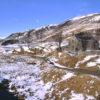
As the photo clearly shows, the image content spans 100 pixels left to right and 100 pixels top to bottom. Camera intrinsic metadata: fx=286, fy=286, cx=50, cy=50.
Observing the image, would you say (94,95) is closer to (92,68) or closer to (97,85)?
(97,85)

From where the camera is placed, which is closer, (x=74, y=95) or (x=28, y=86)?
(x=74, y=95)

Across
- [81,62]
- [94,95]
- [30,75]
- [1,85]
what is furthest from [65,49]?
[94,95]

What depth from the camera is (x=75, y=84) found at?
205 ft

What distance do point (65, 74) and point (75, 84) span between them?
9000 mm

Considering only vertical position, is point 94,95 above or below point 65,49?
below

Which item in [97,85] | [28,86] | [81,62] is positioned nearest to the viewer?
[97,85]

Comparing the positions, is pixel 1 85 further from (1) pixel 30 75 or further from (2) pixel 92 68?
(2) pixel 92 68

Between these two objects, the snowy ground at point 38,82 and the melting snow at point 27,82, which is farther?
the melting snow at point 27,82

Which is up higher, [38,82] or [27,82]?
[27,82]

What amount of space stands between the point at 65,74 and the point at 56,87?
990 cm

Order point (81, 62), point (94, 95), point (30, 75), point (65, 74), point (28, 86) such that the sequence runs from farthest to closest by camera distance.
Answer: point (81, 62), point (30, 75), point (65, 74), point (28, 86), point (94, 95)

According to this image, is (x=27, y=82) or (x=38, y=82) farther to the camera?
(x=38, y=82)

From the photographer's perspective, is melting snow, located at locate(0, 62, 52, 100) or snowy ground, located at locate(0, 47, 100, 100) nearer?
snowy ground, located at locate(0, 47, 100, 100)

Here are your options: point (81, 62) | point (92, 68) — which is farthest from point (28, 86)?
point (81, 62)
